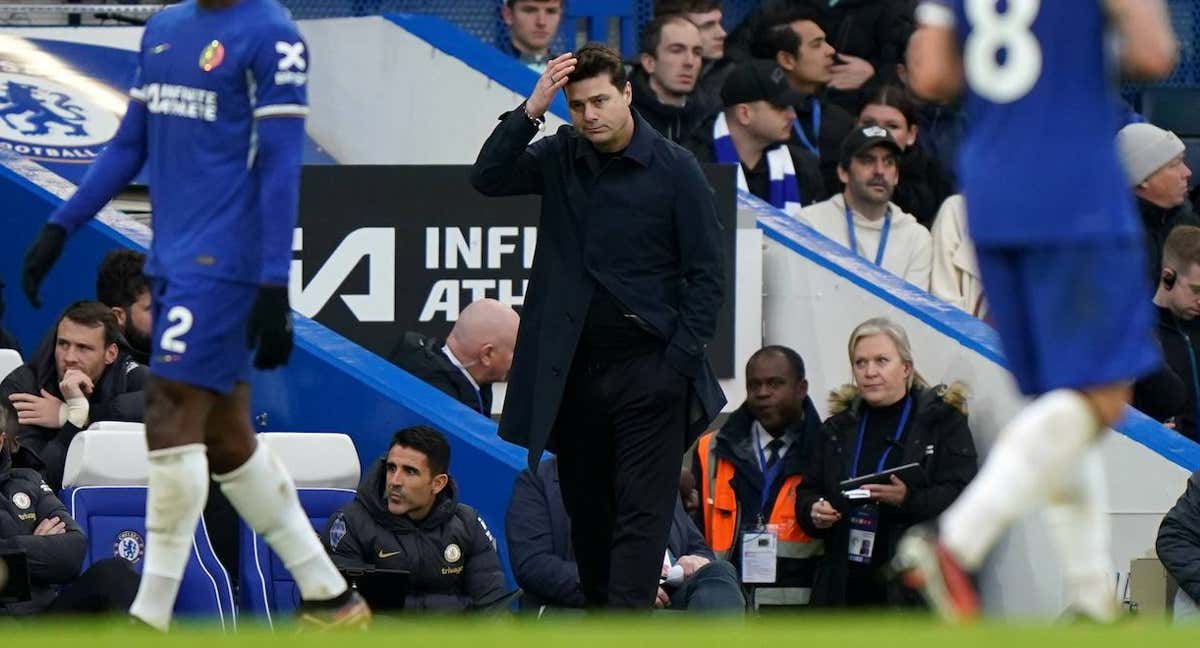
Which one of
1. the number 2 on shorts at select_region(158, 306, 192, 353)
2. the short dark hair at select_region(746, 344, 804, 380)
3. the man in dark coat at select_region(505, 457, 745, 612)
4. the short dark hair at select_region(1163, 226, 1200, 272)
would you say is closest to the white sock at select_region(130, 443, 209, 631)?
the number 2 on shorts at select_region(158, 306, 192, 353)

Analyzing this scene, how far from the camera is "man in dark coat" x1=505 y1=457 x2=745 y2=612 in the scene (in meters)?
9.10

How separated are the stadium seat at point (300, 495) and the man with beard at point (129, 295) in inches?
28.8

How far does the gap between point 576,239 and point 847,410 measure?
7.32 feet

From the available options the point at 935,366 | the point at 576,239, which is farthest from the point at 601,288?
the point at 935,366

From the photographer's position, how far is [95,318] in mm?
9680

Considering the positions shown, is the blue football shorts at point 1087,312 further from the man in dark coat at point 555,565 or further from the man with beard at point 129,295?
the man with beard at point 129,295

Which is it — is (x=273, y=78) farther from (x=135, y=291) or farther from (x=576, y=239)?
(x=135, y=291)

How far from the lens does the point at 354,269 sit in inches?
455

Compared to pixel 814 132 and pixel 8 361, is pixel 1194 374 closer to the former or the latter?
pixel 814 132

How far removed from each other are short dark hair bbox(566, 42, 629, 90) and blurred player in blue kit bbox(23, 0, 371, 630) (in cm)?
186

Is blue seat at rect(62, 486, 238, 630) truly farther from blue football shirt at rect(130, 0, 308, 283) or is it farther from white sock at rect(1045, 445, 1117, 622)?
white sock at rect(1045, 445, 1117, 622)

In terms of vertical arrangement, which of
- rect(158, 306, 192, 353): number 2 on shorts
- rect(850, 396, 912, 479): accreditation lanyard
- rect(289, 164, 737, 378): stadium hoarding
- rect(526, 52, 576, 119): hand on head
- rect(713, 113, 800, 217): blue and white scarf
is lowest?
rect(850, 396, 912, 479): accreditation lanyard

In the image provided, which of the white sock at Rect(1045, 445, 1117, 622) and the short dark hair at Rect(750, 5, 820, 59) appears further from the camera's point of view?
the short dark hair at Rect(750, 5, 820, 59)

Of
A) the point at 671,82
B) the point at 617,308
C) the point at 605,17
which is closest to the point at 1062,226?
the point at 617,308
